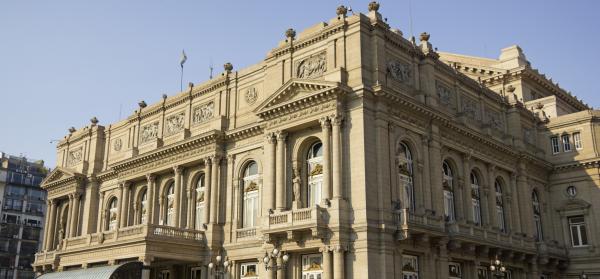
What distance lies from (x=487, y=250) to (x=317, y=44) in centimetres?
1563

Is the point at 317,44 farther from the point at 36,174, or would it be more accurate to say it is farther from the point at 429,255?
the point at 36,174

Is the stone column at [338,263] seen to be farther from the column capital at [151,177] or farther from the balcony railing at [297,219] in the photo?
the column capital at [151,177]

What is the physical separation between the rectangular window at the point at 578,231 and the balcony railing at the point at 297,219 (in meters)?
24.2

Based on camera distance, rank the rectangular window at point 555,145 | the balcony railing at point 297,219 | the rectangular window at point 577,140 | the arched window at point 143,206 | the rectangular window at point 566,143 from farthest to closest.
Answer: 1. the rectangular window at point 555,145
2. the rectangular window at point 566,143
3. the rectangular window at point 577,140
4. the arched window at point 143,206
5. the balcony railing at point 297,219

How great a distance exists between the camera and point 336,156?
104ft

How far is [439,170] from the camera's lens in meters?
35.6

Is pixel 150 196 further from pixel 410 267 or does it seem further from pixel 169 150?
pixel 410 267

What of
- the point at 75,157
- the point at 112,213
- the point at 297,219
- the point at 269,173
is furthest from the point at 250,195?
the point at 75,157

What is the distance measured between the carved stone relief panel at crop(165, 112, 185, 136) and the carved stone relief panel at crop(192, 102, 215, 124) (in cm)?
140

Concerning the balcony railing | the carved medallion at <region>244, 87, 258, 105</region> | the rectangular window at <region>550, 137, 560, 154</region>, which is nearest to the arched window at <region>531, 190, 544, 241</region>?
the rectangular window at <region>550, 137, 560, 154</region>

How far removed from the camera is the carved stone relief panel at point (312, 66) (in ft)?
114

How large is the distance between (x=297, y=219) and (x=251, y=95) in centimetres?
1087

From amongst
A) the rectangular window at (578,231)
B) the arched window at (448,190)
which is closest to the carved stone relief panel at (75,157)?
the arched window at (448,190)

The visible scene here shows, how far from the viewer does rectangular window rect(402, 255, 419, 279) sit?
31812 mm
